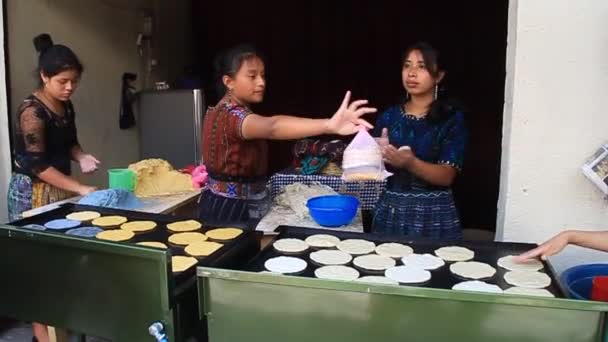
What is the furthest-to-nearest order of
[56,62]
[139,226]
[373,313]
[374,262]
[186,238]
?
[56,62] < [139,226] < [186,238] < [374,262] < [373,313]

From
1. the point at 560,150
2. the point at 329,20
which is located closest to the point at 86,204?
the point at 560,150

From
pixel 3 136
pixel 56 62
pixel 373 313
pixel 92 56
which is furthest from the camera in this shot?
pixel 92 56

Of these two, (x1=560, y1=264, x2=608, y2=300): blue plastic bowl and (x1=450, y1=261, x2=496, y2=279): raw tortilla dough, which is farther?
(x1=560, y1=264, x2=608, y2=300): blue plastic bowl

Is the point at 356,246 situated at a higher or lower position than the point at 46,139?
lower

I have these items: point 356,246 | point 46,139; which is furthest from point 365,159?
point 46,139

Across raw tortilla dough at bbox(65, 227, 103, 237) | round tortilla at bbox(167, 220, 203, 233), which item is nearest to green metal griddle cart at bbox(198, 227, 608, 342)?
round tortilla at bbox(167, 220, 203, 233)

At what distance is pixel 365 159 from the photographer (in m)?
1.97

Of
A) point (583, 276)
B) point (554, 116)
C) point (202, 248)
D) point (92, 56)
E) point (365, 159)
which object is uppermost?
point (92, 56)

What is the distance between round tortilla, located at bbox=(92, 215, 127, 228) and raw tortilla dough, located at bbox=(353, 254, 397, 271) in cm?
101

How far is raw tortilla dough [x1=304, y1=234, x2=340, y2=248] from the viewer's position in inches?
74.3

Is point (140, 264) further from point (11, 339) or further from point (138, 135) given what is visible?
point (138, 135)

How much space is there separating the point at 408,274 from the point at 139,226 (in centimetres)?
109

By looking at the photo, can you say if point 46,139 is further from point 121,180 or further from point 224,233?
point 224,233

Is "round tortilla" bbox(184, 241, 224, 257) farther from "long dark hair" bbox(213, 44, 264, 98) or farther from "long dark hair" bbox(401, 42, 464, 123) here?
"long dark hair" bbox(401, 42, 464, 123)
